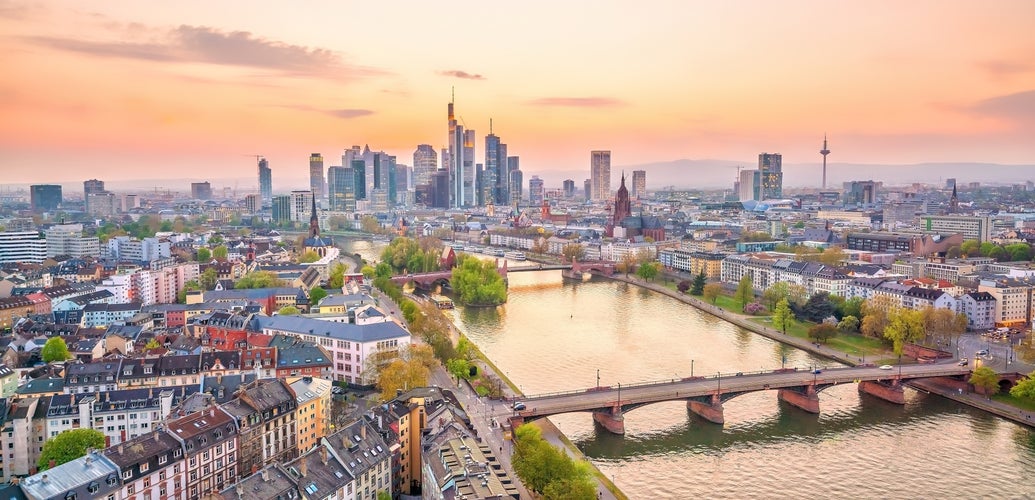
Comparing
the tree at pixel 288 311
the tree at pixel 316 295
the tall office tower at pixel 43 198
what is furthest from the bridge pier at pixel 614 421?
the tall office tower at pixel 43 198

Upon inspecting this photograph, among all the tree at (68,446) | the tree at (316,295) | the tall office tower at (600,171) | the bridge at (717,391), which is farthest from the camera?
the tall office tower at (600,171)

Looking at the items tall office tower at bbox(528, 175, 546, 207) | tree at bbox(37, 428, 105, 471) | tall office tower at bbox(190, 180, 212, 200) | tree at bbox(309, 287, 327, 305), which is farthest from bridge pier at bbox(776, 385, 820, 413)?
tall office tower at bbox(190, 180, 212, 200)

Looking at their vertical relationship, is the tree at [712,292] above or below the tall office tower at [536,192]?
below

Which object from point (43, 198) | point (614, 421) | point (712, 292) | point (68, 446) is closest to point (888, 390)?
point (614, 421)

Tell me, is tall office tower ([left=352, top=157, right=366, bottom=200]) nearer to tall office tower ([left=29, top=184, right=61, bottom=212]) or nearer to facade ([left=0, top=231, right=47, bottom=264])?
tall office tower ([left=29, top=184, right=61, bottom=212])

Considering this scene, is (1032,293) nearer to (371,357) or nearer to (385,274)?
(371,357)

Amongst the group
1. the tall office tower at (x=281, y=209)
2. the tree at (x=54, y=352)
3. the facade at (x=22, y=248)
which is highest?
the tall office tower at (x=281, y=209)

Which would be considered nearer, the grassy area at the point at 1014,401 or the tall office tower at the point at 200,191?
the grassy area at the point at 1014,401

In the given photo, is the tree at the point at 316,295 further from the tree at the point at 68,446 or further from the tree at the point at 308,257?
the tree at the point at 68,446
